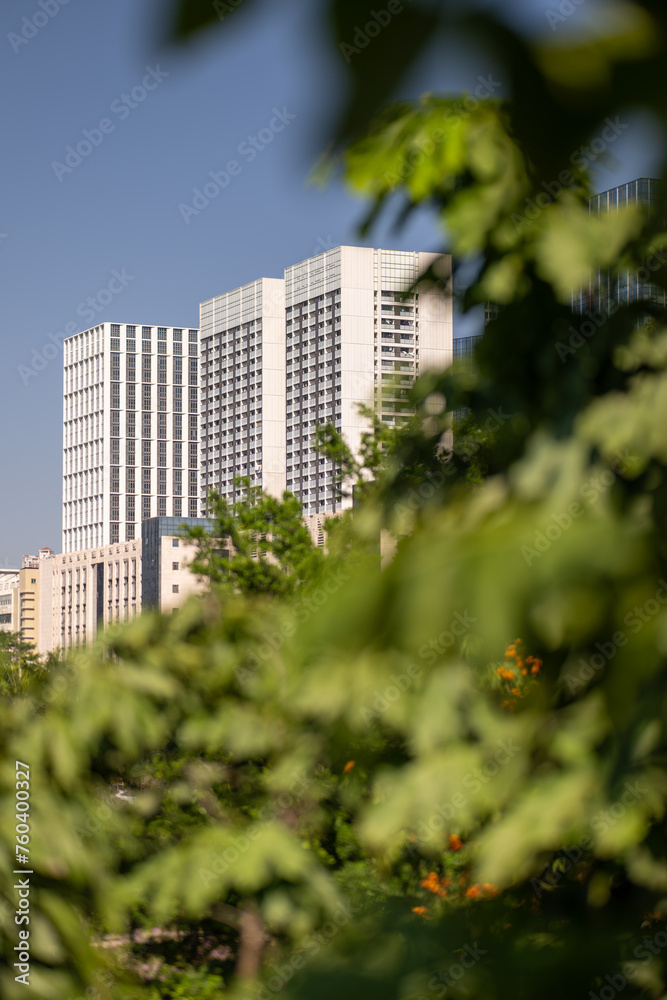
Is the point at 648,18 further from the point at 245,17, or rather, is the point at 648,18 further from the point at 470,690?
the point at 470,690

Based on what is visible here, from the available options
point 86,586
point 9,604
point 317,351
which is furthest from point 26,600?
point 317,351

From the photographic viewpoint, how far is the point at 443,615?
285mm

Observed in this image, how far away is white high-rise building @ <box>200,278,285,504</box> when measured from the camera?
75.8 feet

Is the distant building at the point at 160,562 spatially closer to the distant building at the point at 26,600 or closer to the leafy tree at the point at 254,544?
the distant building at the point at 26,600

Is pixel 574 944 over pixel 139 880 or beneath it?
over

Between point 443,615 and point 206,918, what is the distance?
482 centimetres

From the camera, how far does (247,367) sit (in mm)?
30078

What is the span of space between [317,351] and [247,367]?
10.9 feet

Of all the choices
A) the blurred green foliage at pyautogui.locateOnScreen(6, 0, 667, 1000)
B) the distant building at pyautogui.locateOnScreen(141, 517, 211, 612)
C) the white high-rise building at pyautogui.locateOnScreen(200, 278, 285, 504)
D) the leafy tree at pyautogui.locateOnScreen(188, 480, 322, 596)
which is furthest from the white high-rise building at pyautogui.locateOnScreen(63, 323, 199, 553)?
the blurred green foliage at pyautogui.locateOnScreen(6, 0, 667, 1000)

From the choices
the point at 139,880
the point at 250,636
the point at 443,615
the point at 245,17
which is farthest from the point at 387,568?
the point at 250,636

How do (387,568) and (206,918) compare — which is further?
(206,918)

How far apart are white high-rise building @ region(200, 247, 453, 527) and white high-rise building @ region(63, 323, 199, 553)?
137 feet

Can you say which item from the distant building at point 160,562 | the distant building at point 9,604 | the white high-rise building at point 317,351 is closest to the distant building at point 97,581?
the distant building at point 160,562

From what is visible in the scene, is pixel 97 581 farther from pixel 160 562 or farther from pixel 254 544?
pixel 254 544
